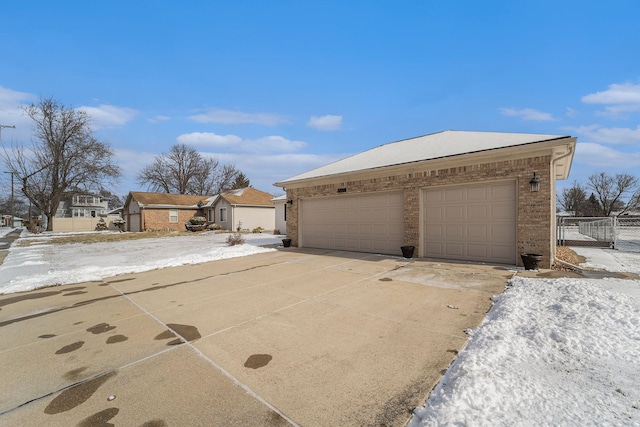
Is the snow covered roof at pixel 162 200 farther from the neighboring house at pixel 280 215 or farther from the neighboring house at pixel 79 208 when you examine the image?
the neighboring house at pixel 79 208

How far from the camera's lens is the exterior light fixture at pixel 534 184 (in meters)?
7.37

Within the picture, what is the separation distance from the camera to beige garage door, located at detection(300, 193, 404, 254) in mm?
10297

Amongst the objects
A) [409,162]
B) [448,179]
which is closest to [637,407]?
[448,179]

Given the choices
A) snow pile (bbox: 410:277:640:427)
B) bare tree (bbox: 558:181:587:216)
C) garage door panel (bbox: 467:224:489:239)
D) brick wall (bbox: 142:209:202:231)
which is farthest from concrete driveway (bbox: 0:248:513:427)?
bare tree (bbox: 558:181:587:216)

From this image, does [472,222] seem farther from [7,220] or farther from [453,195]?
[7,220]

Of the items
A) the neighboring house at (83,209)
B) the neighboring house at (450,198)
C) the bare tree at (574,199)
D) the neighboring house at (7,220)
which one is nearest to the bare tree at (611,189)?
the bare tree at (574,199)

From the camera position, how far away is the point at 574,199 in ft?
178

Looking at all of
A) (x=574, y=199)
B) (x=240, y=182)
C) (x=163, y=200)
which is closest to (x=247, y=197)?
(x=163, y=200)

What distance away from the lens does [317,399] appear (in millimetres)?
2453

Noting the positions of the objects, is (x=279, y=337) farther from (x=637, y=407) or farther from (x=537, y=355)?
(x=637, y=407)

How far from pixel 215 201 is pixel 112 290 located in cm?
2372

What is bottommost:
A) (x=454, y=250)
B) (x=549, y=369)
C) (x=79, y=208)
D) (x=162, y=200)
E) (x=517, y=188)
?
(x=549, y=369)

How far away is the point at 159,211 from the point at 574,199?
2796 inches

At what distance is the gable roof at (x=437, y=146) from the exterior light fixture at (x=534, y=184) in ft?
3.18
